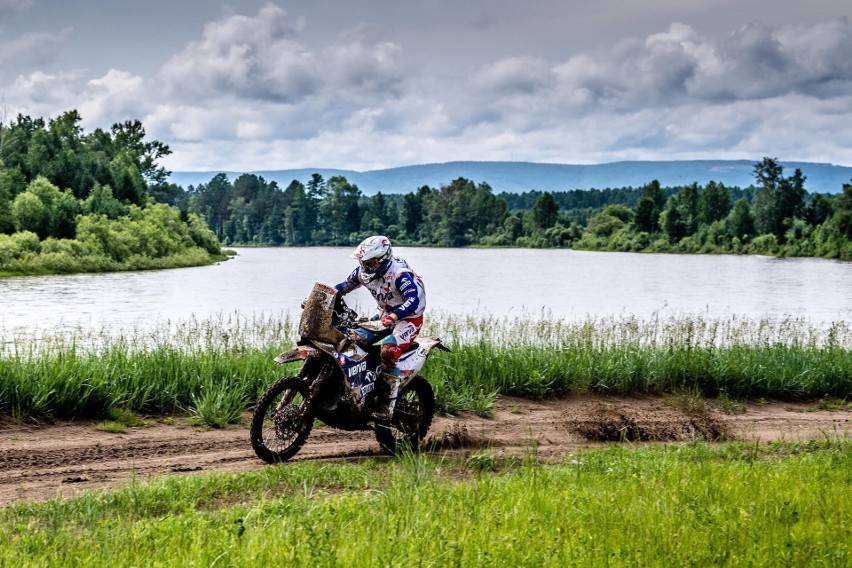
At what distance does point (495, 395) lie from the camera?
13.2 meters

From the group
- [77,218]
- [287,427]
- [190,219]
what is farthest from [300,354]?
[190,219]

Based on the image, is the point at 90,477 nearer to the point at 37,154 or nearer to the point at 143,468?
the point at 143,468

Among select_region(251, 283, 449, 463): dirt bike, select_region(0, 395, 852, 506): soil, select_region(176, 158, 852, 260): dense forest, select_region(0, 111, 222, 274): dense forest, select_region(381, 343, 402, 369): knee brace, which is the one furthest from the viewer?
select_region(176, 158, 852, 260): dense forest

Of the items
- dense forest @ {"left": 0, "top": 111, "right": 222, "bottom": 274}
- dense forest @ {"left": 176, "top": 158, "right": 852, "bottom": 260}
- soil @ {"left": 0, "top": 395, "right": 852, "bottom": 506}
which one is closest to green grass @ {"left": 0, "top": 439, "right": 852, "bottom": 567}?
soil @ {"left": 0, "top": 395, "right": 852, "bottom": 506}

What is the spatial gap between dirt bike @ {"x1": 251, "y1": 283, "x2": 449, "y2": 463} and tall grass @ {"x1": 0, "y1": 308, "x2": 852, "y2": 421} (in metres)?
2.35

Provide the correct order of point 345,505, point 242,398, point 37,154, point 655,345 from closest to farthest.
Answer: point 345,505, point 242,398, point 655,345, point 37,154

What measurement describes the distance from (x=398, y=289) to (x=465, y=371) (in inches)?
195

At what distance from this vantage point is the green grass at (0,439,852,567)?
17.1 ft

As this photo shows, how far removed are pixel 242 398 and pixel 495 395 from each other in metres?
3.59

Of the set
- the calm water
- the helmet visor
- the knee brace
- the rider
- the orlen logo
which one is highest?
the helmet visor

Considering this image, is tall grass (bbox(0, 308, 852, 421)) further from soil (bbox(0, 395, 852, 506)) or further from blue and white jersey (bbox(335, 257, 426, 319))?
blue and white jersey (bbox(335, 257, 426, 319))

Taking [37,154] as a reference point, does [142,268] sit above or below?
below

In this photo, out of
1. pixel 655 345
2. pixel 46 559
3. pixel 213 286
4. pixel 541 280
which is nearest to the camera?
pixel 46 559

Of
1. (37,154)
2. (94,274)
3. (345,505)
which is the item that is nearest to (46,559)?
(345,505)
